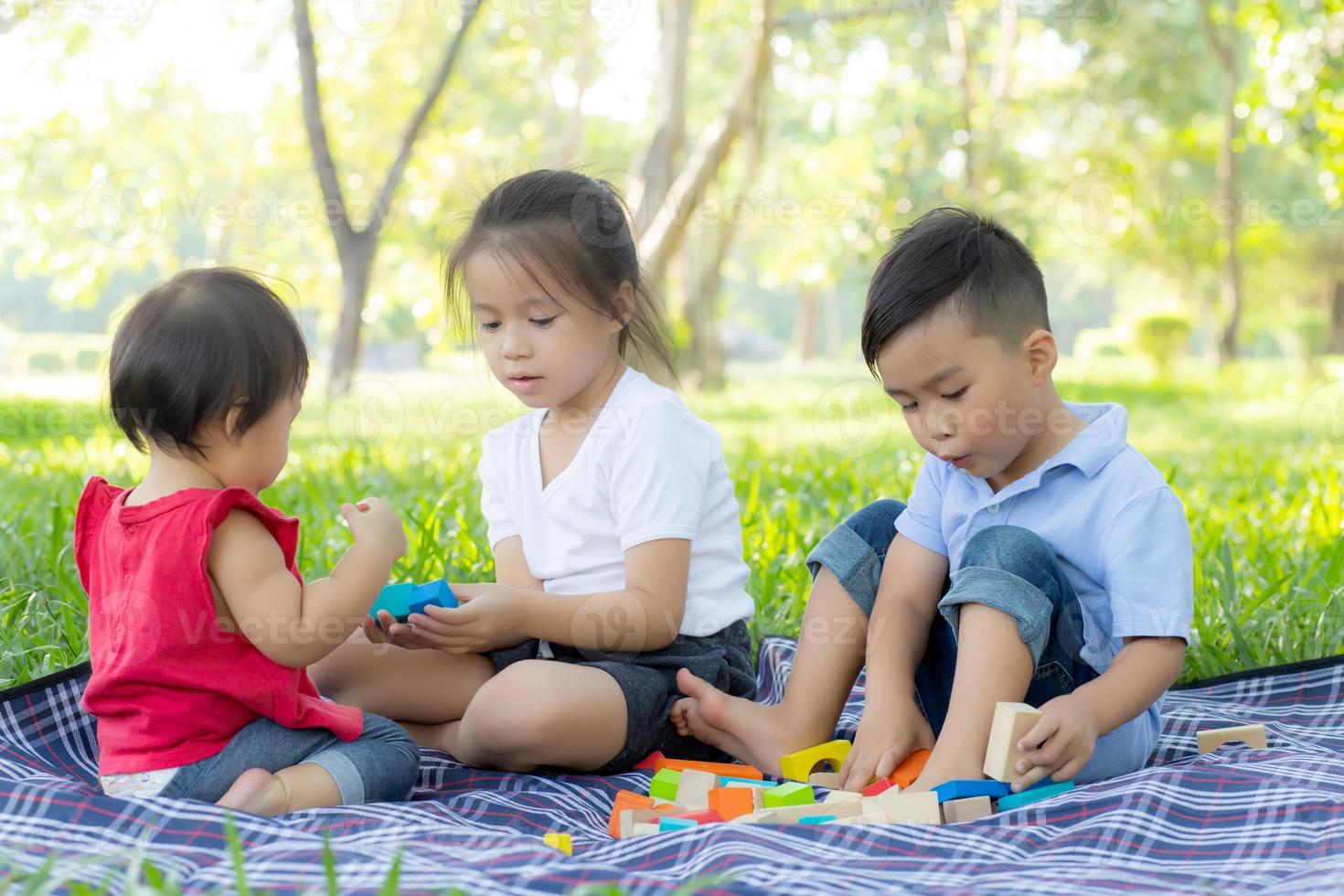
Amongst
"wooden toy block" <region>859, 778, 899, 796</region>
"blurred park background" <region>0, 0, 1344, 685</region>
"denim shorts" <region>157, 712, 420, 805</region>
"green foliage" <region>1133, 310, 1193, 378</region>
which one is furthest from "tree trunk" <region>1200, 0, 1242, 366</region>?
"denim shorts" <region>157, 712, 420, 805</region>

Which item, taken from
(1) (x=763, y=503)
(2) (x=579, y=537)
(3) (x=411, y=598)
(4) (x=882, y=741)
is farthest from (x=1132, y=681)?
(1) (x=763, y=503)

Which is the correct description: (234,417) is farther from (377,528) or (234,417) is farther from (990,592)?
(990,592)

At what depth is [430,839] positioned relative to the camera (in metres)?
1.52

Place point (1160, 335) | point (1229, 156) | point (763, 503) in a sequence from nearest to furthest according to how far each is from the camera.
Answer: point (763, 503) < point (1229, 156) < point (1160, 335)

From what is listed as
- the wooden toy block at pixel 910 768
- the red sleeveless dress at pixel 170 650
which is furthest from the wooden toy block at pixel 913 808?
the red sleeveless dress at pixel 170 650

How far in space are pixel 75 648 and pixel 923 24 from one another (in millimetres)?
23293

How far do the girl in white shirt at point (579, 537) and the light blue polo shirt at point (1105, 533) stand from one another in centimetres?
43

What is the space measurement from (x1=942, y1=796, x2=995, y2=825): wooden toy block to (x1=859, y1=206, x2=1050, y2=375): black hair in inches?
26.9

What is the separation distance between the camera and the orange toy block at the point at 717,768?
2.08 meters

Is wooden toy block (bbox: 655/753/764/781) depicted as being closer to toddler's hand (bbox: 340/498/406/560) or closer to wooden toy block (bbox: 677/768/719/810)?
wooden toy block (bbox: 677/768/719/810)

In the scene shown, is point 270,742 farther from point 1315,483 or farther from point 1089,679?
point 1315,483

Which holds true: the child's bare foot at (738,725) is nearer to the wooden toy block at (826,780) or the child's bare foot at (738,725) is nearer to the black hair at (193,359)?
the wooden toy block at (826,780)

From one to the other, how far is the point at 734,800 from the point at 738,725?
0.34 meters

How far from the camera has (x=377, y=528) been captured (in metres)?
1.89
